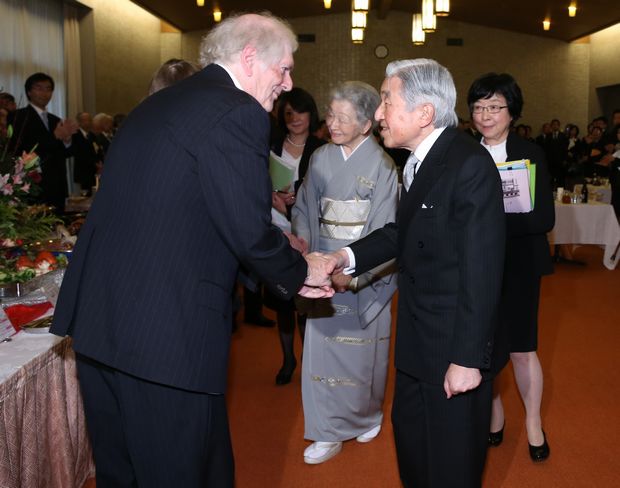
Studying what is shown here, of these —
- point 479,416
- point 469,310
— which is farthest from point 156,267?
point 479,416

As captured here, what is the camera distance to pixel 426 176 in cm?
168

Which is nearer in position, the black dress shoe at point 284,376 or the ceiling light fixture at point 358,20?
the black dress shoe at point 284,376

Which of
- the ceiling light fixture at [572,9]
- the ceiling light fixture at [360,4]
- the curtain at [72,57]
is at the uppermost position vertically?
the ceiling light fixture at [572,9]

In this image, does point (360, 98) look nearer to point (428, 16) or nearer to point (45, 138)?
point (45, 138)

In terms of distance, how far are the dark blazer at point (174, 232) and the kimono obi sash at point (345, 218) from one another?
54.4 inches

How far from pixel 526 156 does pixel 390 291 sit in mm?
788

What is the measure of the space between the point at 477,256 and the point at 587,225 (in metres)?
5.84

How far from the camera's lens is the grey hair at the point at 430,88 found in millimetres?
1694

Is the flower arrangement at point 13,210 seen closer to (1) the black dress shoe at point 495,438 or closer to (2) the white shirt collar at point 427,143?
(2) the white shirt collar at point 427,143

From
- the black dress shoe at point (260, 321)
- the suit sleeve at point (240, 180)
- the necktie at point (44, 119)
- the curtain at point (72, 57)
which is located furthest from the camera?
the curtain at point (72, 57)

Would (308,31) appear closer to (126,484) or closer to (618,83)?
(618,83)

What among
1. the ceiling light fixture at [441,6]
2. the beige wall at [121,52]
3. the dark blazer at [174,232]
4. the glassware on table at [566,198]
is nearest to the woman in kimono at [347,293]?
the dark blazer at [174,232]

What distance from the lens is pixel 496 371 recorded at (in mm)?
1774

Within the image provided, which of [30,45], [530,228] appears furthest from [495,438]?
[30,45]
